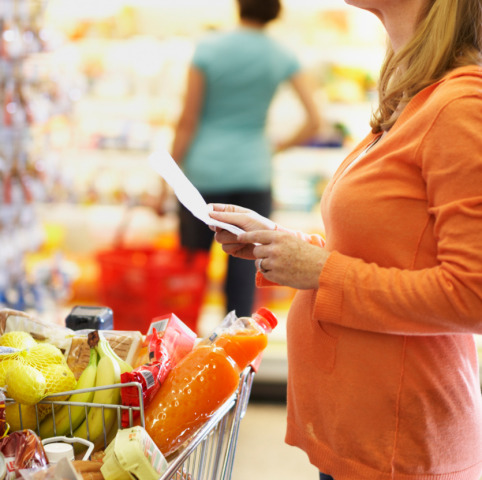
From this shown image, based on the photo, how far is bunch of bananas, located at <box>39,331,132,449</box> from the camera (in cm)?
109

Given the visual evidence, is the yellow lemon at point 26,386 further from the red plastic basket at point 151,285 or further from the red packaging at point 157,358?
the red plastic basket at point 151,285

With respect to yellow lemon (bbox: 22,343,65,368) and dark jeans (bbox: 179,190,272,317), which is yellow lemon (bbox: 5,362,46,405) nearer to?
yellow lemon (bbox: 22,343,65,368)

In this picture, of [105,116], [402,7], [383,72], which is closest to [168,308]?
[105,116]

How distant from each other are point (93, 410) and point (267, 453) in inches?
83.9


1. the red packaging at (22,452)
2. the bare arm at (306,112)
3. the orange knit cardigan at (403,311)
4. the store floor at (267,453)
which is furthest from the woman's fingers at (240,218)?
the bare arm at (306,112)

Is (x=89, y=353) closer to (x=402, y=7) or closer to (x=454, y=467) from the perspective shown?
(x=454, y=467)

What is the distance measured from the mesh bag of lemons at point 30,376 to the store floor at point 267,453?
186 cm

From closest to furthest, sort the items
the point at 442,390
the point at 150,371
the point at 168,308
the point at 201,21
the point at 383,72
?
the point at 150,371 → the point at 442,390 → the point at 383,72 → the point at 168,308 → the point at 201,21

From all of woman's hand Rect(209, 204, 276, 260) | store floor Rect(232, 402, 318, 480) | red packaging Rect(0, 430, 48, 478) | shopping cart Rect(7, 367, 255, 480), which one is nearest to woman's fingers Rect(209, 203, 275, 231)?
woman's hand Rect(209, 204, 276, 260)

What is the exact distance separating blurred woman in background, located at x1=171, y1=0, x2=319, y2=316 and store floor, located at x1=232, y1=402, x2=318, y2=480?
2.63ft

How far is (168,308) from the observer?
318 centimetres

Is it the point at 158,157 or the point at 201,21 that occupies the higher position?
the point at 201,21

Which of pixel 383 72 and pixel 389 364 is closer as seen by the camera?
pixel 389 364

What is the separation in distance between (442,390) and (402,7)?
70cm
